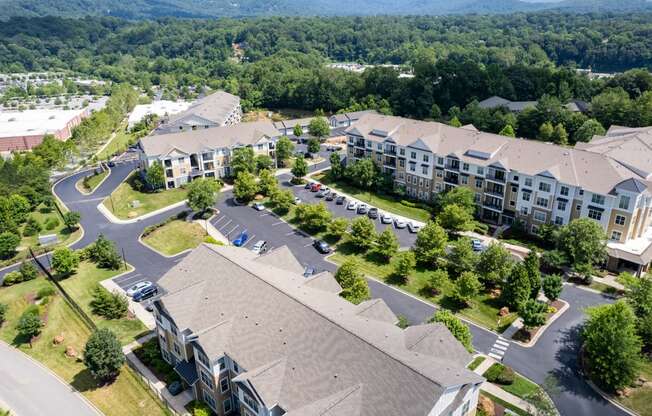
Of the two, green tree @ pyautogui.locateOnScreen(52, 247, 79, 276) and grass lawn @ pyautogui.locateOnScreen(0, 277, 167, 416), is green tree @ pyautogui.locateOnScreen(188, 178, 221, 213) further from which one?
grass lawn @ pyautogui.locateOnScreen(0, 277, 167, 416)

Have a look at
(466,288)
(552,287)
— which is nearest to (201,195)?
(466,288)

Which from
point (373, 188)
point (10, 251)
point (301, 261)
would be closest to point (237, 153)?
point (373, 188)

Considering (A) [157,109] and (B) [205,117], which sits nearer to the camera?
(B) [205,117]

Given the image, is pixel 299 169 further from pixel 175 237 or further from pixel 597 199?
pixel 597 199

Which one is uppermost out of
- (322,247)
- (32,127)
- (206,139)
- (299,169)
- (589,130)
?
(206,139)

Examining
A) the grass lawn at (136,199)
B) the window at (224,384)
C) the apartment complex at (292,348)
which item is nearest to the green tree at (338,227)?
the apartment complex at (292,348)

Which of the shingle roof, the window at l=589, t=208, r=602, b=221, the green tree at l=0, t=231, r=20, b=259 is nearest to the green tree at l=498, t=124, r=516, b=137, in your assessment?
the window at l=589, t=208, r=602, b=221

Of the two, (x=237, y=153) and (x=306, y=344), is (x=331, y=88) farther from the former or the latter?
(x=306, y=344)
